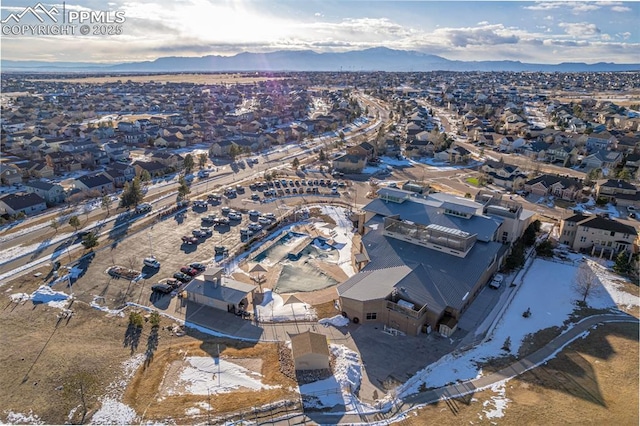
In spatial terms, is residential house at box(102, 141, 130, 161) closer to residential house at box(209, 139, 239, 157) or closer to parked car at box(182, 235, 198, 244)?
residential house at box(209, 139, 239, 157)

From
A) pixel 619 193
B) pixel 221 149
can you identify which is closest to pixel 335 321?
pixel 619 193

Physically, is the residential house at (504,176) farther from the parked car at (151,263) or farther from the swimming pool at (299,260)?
the parked car at (151,263)

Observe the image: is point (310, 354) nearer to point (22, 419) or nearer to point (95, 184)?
point (22, 419)

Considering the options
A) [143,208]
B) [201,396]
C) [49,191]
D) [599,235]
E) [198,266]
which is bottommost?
[201,396]

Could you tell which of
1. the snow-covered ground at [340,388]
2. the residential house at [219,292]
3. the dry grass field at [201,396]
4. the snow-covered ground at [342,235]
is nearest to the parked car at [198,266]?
the residential house at [219,292]

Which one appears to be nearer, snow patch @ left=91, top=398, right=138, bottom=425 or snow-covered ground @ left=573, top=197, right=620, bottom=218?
snow patch @ left=91, top=398, right=138, bottom=425

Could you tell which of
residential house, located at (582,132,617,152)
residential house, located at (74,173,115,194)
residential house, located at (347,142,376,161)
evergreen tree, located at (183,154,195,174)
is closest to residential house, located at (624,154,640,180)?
residential house, located at (582,132,617,152)

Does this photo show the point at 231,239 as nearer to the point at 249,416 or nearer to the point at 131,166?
the point at 249,416
